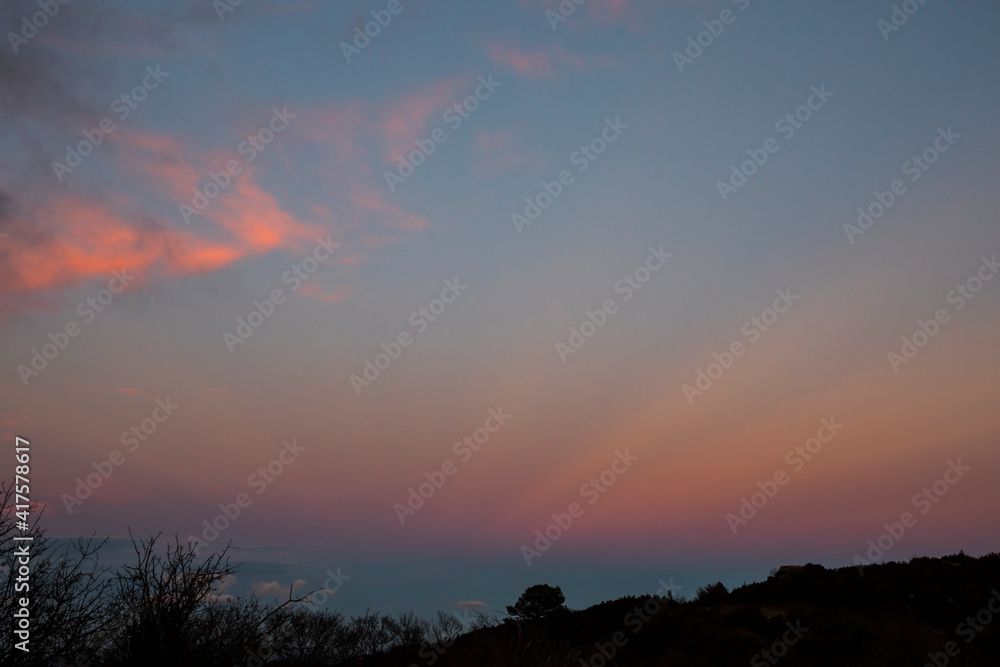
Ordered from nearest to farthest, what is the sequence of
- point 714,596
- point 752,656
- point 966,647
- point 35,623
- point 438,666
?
1. point 35,623
2. point 966,647
3. point 752,656
4. point 438,666
5. point 714,596

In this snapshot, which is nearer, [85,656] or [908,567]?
[85,656]

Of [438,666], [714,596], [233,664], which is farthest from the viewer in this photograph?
[714,596]

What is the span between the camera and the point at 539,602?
41.6 m

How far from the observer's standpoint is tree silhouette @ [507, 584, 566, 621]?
4112 centimetres

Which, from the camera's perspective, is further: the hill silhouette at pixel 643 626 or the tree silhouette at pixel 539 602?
the tree silhouette at pixel 539 602

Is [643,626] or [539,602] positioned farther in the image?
[539,602]

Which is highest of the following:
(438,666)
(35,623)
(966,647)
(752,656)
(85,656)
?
(35,623)

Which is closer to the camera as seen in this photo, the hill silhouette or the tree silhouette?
the hill silhouette

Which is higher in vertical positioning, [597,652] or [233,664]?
[233,664]

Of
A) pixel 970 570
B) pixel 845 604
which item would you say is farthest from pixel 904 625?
pixel 970 570

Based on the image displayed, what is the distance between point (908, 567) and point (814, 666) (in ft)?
40.8

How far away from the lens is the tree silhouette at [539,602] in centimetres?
4112

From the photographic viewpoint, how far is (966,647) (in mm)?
20453

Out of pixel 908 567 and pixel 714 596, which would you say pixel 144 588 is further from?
pixel 908 567
